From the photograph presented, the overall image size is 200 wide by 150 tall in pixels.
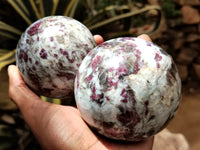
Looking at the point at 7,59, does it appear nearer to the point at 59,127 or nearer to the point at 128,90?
the point at 59,127

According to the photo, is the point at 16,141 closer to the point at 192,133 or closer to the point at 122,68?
the point at 122,68

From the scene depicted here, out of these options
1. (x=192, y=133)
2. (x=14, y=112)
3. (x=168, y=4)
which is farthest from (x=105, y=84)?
(x=168, y=4)

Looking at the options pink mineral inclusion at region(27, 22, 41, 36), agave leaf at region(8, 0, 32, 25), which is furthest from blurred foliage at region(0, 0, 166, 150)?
pink mineral inclusion at region(27, 22, 41, 36)

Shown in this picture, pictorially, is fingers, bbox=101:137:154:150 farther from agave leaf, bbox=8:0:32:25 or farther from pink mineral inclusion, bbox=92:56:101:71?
agave leaf, bbox=8:0:32:25

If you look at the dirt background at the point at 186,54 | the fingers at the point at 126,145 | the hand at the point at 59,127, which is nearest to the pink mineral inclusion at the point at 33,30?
the hand at the point at 59,127

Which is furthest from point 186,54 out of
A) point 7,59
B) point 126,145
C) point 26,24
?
point 126,145
